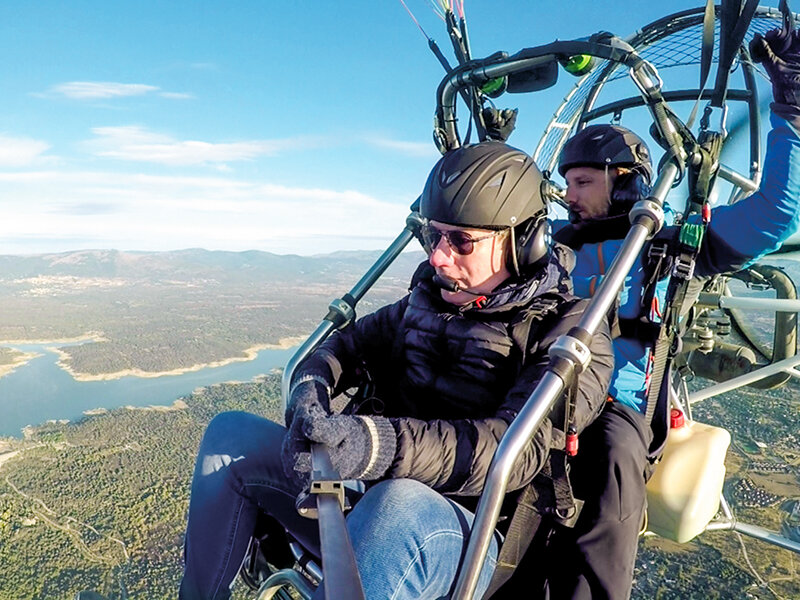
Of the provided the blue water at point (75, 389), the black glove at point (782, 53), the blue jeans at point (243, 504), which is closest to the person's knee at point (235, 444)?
the blue jeans at point (243, 504)

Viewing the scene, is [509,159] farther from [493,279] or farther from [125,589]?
[125,589]

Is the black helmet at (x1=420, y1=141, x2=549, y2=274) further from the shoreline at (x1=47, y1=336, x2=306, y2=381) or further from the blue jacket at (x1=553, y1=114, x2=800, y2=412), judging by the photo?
the shoreline at (x1=47, y1=336, x2=306, y2=381)

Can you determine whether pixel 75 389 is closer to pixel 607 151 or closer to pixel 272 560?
pixel 272 560

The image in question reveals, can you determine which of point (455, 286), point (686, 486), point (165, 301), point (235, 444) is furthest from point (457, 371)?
point (165, 301)

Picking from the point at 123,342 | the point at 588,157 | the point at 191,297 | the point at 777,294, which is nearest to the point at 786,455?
the point at 777,294

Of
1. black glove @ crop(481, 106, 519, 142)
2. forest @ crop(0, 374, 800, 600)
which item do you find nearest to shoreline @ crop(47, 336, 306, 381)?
forest @ crop(0, 374, 800, 600)
